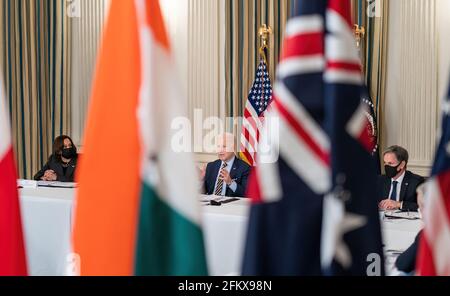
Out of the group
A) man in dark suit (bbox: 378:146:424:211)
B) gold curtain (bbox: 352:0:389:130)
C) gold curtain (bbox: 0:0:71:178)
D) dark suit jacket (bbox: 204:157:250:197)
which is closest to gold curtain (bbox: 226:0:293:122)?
gold curtain (bbox: 352:0:389:130)

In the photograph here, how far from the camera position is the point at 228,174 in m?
6.01

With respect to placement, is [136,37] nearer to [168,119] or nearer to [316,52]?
[168,119]

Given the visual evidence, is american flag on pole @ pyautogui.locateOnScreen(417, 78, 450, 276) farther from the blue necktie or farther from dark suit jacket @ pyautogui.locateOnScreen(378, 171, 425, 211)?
the blue necktie

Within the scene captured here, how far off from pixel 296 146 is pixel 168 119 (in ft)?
0.95

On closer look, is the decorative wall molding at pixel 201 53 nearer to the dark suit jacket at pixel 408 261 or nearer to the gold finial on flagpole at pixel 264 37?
the gold finial on flagpole at pixel 264 37

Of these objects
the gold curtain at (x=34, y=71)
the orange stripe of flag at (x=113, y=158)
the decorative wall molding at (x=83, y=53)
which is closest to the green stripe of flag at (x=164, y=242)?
the orange stripe of flag at (x=113, y=158)

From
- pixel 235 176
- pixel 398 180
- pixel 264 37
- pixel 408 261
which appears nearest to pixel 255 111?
pixel 264 37

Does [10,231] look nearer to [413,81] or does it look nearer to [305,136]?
[305,136]

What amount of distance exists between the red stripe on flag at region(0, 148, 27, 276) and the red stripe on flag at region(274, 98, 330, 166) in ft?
2.37

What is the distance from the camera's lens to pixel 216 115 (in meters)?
8.01

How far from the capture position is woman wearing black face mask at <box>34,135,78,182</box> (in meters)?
7.04

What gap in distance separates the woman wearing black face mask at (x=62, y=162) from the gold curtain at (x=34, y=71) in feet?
7.21

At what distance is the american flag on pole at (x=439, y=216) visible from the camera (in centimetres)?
138
